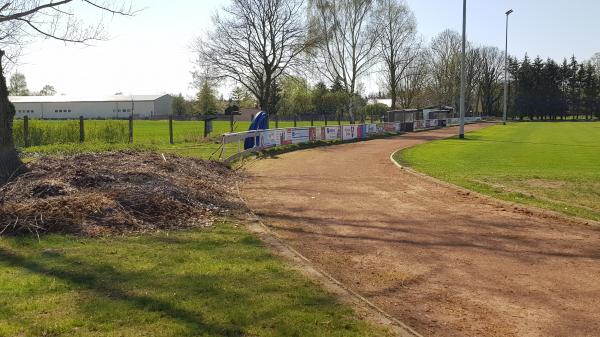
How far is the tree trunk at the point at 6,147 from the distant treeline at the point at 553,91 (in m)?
123

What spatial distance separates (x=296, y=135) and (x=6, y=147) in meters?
19.2

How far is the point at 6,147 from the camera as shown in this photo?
11.0 m

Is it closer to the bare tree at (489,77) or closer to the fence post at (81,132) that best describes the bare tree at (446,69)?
the bare tree at (489,77)

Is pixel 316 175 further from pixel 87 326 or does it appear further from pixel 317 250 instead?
pixel 87 326

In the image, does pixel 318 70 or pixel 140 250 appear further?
pixel 318 70

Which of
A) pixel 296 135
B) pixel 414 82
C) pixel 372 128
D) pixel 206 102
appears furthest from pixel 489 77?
pixel 296 135

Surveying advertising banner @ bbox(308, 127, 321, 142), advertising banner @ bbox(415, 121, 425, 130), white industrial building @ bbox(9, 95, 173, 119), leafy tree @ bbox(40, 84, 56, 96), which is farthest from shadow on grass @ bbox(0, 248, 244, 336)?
leafy tree @ bbox(40, 84, 56, 96)

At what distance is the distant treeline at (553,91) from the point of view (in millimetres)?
118188

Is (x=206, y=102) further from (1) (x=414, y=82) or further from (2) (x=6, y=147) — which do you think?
(2) (x=6, y=147)

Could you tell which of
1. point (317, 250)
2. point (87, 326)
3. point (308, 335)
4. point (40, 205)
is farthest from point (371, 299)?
point (40, 205)

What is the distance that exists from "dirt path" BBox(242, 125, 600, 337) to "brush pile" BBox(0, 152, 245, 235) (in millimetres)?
1239

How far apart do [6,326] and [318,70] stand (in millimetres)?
54162

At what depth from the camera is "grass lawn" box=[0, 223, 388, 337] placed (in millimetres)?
4391

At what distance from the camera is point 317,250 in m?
7.49
